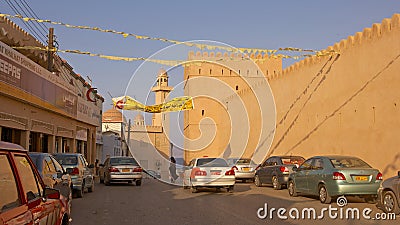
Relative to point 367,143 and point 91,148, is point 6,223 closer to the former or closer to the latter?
point 367,143

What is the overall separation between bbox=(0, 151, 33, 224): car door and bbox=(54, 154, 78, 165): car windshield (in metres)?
12.6

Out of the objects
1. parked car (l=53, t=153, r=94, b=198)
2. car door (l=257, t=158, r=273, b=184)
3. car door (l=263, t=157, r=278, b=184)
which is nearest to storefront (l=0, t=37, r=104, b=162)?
parked car (l=53, t=153, r=94, b=198)

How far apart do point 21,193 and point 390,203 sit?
9.47 meters

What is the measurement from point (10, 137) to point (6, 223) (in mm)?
19000

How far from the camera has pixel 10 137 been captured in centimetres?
2169

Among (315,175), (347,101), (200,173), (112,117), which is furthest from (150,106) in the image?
(112,117)

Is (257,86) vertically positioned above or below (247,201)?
above

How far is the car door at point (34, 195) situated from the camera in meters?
4.90

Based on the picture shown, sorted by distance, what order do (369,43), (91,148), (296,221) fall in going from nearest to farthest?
(296,221) → (369,43) → (91,148)

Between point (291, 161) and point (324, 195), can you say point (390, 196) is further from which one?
point (291, 161)

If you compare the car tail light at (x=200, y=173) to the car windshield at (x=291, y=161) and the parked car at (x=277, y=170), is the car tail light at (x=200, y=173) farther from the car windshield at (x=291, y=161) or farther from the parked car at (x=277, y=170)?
the car windshield at (x=291, y=161)

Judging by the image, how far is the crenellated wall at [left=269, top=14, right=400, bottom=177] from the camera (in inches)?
757

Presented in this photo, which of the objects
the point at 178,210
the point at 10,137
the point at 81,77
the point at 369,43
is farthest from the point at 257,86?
the point at 178,210

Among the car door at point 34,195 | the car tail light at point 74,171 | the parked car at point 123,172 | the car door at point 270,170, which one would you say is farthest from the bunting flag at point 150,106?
the car door at point 34,195
